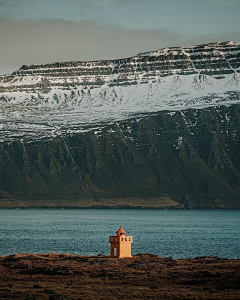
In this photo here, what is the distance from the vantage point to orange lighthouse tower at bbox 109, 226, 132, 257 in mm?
66375

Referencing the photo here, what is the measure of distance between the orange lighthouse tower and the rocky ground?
1715 mm

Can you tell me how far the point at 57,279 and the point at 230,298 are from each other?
16.4 meters

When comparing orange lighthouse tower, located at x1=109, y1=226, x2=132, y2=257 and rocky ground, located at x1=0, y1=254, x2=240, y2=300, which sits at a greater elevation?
orange lighthouse tower, located at x1=109, y1=226, x2=132, y2=257

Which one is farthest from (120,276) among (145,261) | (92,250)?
(92,250)

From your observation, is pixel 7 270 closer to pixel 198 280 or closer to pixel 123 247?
pixel 123 247

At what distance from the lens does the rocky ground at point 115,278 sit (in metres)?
46.5

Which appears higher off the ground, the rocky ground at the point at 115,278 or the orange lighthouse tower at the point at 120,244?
the orange lighthouse tower at the point at 120,244

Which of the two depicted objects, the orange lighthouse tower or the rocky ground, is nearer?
the rocky ground

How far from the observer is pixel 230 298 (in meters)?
44.4

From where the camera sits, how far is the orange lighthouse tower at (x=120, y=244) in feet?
218

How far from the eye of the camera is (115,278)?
54.0m

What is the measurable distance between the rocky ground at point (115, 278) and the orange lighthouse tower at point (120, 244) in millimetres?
1715

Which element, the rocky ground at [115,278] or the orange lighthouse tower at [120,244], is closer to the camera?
the rocky ground at [115,278]

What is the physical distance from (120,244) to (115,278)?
13.3m
